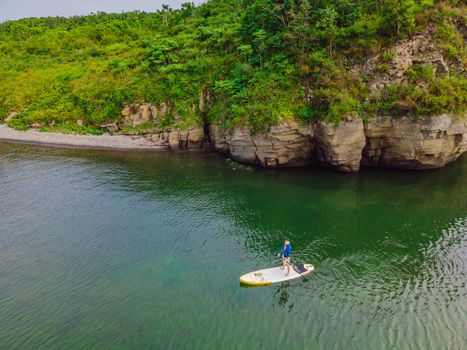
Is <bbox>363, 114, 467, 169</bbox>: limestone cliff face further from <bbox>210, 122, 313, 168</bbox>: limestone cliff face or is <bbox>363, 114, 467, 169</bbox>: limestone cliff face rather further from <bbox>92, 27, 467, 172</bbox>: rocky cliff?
<bbox>210, 122, 313, 168</bbox>: limestone cliff face

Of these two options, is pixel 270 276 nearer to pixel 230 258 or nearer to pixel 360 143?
pixel 230 258

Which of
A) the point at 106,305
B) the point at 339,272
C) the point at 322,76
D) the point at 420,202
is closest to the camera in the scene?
the point at 106,305

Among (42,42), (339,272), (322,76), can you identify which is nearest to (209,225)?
(339,272)

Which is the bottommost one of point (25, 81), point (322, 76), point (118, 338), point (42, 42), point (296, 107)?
point (118, 338)

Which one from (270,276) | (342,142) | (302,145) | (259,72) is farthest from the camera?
(259,72)

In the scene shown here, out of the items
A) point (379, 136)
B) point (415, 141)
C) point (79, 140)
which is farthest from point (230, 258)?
point (79, 140)

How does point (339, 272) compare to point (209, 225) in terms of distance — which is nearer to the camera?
point (339, 272)

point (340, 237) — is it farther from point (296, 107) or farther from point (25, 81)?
point (25, 81)
